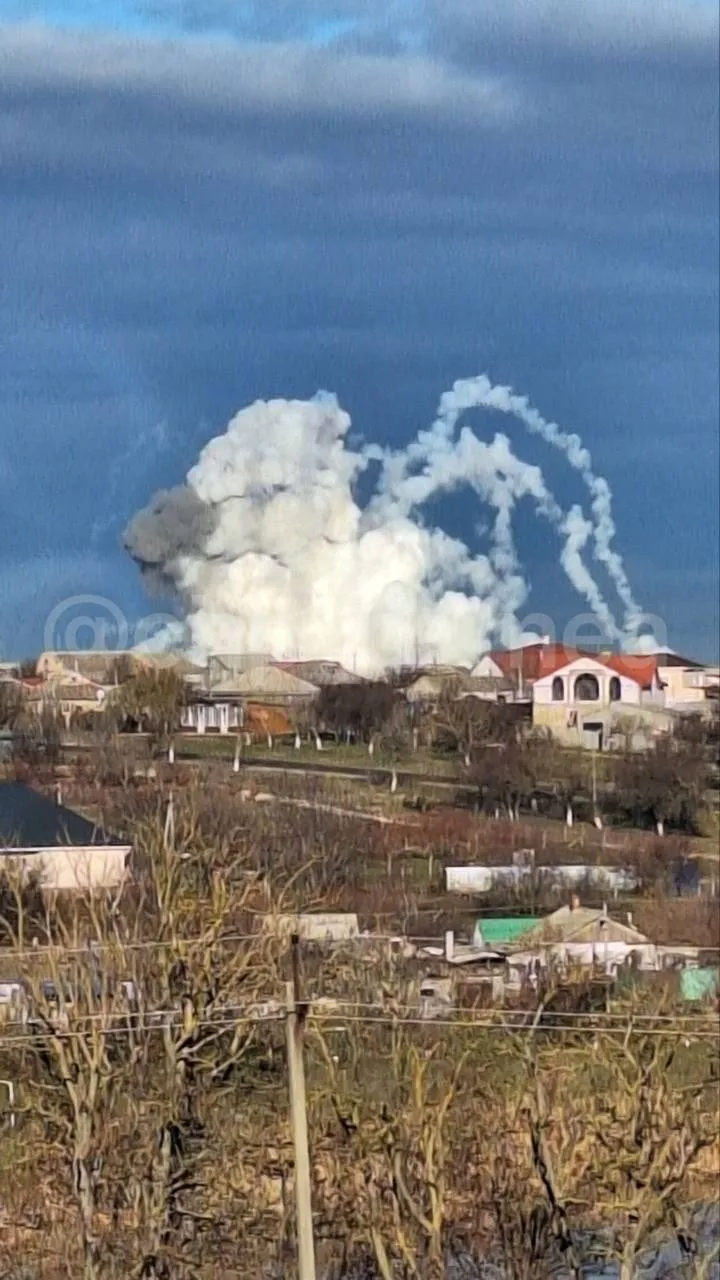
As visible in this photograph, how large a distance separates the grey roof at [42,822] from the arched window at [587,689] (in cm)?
188

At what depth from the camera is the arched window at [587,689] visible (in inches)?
290

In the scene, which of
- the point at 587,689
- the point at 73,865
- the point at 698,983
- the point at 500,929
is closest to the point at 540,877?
the point at 500,929

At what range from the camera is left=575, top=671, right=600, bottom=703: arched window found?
736 cm

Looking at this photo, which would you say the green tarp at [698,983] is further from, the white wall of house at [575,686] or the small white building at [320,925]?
the small white building at [320,925]

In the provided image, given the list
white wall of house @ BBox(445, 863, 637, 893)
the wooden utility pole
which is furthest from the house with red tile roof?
the wooden utility pole

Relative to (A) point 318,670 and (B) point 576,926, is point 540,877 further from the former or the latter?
(A) point 318,670

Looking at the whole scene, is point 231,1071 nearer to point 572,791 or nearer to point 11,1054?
point 11,1054

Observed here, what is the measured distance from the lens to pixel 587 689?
746cm

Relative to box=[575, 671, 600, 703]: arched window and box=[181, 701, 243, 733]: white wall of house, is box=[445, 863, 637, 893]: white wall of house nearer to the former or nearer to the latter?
box=[575, 671, 600, 703]: arched window

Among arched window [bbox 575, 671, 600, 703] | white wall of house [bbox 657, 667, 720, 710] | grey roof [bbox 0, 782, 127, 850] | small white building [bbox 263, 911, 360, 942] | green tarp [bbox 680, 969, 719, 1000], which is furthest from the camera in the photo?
white wall of house [bbox 657, 667, 720, 710]

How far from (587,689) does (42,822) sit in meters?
2.16

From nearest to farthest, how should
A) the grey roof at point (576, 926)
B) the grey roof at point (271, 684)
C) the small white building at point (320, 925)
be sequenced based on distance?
1. the small white building at point (320, 925)
2. the grey roof at point (271, 684)
3. the grey roof at point (576, 926)

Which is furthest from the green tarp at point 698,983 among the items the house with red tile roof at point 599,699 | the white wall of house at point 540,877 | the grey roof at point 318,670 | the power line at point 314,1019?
the grey roof at point 318,670

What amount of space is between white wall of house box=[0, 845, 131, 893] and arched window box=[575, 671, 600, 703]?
1910 millimetres
